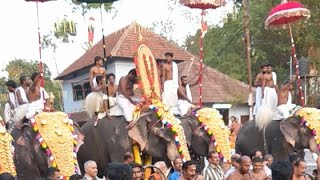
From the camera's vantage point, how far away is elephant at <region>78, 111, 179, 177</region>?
33.4 ft

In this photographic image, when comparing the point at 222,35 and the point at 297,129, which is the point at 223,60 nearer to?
the point at 222,35

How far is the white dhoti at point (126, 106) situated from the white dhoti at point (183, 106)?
1791mm

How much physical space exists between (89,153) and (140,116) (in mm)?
1206

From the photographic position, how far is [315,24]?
Result: 68.0 ft

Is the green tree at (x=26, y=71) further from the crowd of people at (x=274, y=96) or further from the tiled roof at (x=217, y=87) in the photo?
the crowd of people at (x=274, y=96)

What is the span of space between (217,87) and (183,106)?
13114mm

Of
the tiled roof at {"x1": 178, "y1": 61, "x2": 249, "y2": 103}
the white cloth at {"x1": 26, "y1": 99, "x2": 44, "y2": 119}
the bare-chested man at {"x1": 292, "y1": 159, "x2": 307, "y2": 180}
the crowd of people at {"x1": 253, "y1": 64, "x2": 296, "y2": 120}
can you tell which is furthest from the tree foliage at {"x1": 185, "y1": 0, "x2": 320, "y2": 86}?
the bare-chested man at {"x1": 292, "y1": 159, "x2": 307, "y2": 180}

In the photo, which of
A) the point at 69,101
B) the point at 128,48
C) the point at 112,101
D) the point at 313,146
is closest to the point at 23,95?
the point at 112,101

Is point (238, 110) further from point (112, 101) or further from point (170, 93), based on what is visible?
point (112, 101)

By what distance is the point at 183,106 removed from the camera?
39.4ft

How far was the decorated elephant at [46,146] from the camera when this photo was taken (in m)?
8.40

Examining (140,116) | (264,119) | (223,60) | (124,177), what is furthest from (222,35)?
(124,177)

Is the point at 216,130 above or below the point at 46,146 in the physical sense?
below

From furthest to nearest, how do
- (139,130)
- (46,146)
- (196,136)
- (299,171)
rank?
(196,136) < (139,130) < (46,146) < (299,171)
